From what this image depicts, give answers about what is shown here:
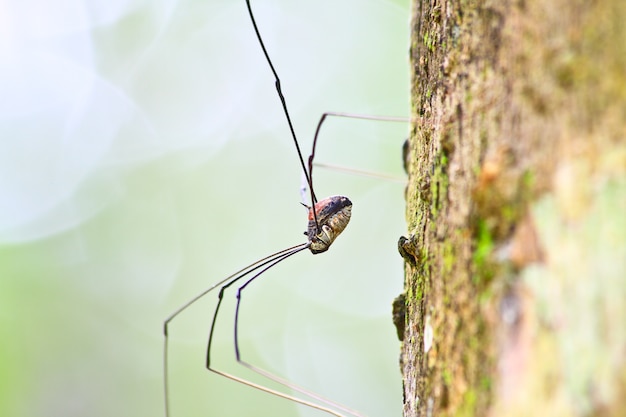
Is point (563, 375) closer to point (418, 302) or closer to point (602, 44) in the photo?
point (602, 44)

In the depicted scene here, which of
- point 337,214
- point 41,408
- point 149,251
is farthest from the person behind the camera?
point 149,251

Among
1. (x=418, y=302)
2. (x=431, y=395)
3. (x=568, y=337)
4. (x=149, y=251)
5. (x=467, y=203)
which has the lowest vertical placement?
(x=149, y=251)

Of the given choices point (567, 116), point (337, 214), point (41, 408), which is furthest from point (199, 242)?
point (567, 116)

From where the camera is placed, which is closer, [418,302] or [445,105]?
[445,105]

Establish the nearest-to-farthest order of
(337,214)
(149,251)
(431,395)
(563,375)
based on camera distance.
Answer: (563,375)
(431,395)
(337,214)
(149,251)

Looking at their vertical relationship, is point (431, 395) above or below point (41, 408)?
above

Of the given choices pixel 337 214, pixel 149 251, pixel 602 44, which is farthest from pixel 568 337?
pixel 149 251
